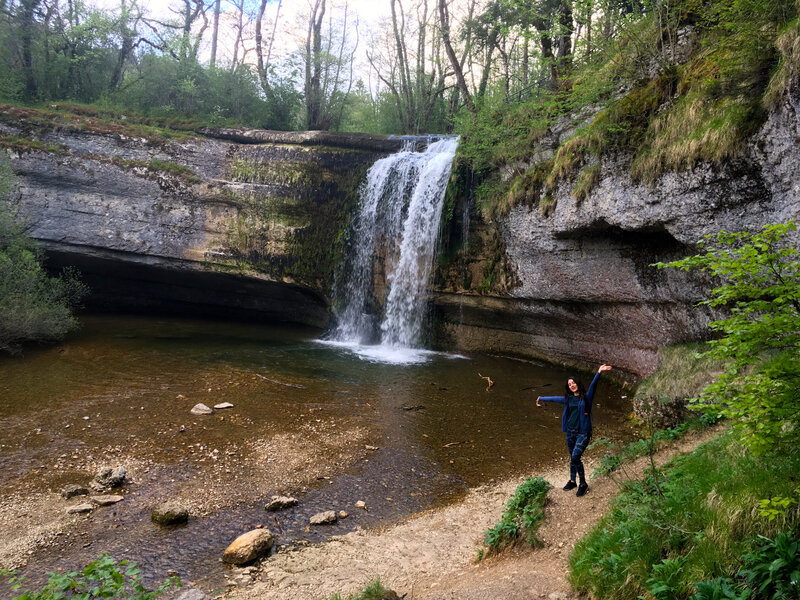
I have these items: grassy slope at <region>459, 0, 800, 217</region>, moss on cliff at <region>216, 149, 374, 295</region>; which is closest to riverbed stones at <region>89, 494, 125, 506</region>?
grassy slope at <region>459, 0, 800, 217</region>

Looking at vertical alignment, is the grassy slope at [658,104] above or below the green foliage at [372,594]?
above

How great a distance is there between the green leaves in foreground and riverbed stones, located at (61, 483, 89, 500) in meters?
5.05

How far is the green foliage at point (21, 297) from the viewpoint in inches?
452

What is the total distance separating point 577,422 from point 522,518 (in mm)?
1447

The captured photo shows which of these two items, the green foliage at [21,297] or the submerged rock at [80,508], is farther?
the green foliage at [21,297]

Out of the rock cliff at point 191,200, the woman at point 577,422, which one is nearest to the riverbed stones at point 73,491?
the woman at point 577,422

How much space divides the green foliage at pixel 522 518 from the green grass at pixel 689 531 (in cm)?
78

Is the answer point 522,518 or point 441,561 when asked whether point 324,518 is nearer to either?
point 441,561

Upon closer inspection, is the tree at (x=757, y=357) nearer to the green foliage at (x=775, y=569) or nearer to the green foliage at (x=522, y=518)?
the green foliage at (x=775, y=569)

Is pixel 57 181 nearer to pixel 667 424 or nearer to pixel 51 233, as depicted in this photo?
pixel 51 233

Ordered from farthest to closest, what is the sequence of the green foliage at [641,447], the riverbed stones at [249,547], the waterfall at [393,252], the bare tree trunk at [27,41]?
the bare tree trunk at [27,41] → the waterfall at [393,252] → the green foliage at [641,447] → the riverbed stones at [249,547]

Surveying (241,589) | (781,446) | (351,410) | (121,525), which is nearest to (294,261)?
(351,410)

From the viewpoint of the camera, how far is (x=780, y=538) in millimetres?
2623

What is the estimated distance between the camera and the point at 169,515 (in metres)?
5.22
